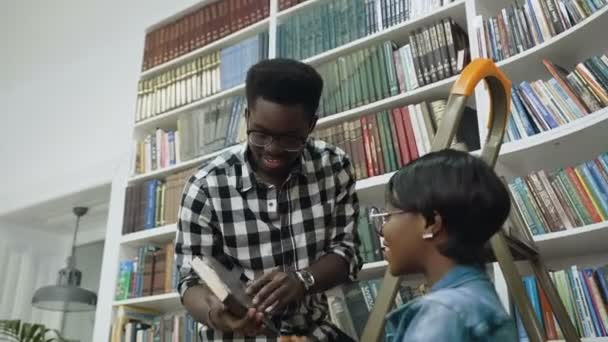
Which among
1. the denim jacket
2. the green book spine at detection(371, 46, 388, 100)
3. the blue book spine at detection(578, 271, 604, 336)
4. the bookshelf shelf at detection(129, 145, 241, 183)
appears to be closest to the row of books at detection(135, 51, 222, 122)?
the bookshelf shelf at detection(129, 145, 241, 183)

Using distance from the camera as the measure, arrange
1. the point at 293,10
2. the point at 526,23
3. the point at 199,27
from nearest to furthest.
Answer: the point at 526,23 → the point at 293,10 → the point at 199,27

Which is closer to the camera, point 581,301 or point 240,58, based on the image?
point 581,301

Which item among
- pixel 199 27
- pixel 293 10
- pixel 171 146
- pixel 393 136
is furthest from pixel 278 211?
pixel 199 27

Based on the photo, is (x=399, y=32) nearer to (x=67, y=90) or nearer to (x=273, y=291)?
(x=273, y=291)

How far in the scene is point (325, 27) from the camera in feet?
7.57

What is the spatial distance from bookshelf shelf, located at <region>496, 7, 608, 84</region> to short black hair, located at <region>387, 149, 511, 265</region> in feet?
3.02

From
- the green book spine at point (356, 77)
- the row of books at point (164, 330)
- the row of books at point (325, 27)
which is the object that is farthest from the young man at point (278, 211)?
the row of books at point (164, 330)

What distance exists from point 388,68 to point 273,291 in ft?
4.08

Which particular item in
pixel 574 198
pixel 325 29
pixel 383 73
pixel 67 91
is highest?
pixel 67 91

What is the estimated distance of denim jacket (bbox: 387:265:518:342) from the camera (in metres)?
0.72

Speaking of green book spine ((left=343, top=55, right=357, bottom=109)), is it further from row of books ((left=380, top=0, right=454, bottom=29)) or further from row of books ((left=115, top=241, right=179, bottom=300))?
row of books ((left=115, top=241, right=179, bottom=300))

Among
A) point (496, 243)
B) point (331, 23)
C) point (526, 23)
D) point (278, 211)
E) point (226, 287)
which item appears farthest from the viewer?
point (331, 23)

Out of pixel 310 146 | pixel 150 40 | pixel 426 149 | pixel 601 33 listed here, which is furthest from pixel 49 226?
pixel 601 33

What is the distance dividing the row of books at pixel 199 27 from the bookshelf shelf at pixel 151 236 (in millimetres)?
826
